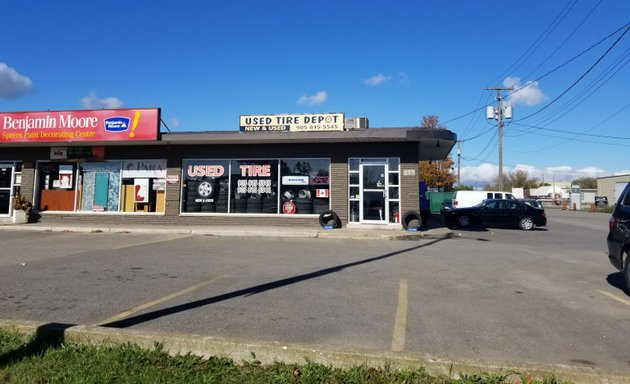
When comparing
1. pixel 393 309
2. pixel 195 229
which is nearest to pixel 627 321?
pixel 393 309

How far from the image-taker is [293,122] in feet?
53.7

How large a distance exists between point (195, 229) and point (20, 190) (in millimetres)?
9388

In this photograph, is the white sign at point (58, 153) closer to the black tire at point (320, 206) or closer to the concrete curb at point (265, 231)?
the concrete curb at point (265, 231)

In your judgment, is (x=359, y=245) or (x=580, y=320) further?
(x=359, y=245)

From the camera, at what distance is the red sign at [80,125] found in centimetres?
1677

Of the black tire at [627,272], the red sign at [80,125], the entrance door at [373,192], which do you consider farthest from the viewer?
the red sign at [80,125]

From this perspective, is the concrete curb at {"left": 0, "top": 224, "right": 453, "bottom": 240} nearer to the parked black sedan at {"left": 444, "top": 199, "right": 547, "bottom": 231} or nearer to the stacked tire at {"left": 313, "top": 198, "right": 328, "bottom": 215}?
the stacked tire at {"left": 313, "top": 198, "right": 328, "bottom": 215}

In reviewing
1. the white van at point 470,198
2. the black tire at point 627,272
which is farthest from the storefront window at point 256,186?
the white van at point 470,198

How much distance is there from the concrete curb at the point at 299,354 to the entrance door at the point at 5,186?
59.5 ft

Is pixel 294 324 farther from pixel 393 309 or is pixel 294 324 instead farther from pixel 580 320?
pixel 580 320

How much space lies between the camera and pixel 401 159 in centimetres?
1641

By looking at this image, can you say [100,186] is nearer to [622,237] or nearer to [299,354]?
[299,354]

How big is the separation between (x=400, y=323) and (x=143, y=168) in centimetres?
1580

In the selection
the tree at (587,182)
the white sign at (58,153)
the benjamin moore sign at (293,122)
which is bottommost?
the white sign at (58,153)
